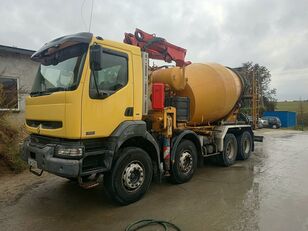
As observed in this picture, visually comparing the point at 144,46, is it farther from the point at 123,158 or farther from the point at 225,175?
the point at 225,175

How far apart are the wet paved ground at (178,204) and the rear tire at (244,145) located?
6.21 feet

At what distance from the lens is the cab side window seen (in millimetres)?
4926

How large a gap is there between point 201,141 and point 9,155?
5160 millimetres

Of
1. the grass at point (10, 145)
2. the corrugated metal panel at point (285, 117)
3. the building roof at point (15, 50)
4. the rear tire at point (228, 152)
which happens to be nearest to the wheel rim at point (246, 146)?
the rear tire at point (228, 152)

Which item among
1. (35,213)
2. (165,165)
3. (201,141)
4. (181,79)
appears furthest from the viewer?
(201,141)

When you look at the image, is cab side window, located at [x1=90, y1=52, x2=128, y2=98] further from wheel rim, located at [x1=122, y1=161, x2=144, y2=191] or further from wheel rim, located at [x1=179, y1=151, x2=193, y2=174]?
wheel rim, located at [x1=179, y1=151, x2=193, y2=174]

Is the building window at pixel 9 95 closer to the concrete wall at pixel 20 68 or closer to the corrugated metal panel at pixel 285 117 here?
the concrete wall at pixel 20 68

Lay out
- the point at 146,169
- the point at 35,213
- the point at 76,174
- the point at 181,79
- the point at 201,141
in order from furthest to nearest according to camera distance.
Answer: the point at 201,141 → the point at 181,79 → the point at 146,169 → the point at 35,213 → the point at 76,174

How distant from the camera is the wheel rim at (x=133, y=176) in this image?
530cm

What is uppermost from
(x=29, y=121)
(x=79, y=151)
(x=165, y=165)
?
(x=29, y=121)

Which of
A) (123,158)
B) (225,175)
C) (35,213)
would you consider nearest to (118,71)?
(123,158)

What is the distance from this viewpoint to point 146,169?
5.65 metres

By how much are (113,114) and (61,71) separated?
119cm

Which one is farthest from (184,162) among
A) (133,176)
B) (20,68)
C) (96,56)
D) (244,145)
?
(20,68)
